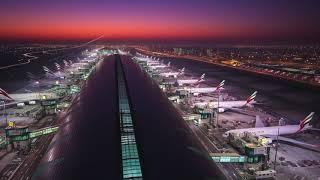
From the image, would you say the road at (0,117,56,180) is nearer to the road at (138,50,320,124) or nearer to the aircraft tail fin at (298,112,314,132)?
the aircraft tail fin at (298,112,314,132)

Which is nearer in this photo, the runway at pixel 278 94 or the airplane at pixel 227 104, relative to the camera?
the airplane at pixel 227 104

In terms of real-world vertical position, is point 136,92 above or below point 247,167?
above

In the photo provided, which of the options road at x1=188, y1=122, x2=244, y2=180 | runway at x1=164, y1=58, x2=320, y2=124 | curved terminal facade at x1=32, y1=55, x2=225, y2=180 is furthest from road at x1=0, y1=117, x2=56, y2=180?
runway at x1=164, y1=58, x2=320, y2=124

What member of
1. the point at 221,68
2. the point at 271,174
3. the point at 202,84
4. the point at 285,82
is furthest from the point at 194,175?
the point at 221,68

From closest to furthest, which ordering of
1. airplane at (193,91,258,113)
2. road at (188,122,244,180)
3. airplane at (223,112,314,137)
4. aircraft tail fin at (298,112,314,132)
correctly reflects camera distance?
road at (188,122,244,180), airplane at (223,112,314,137), aircraft tail fin at (298,112,314,132), airplane at (193,91,258,113)

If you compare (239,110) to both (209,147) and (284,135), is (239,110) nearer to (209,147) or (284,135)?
(284,135)

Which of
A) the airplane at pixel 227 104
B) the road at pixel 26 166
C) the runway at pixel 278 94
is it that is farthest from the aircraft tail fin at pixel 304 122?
the road at pixel 26 166

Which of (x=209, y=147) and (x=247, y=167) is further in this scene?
(x=209, y=147)

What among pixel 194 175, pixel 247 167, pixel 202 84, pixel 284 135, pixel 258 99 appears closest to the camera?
pixel 194 175

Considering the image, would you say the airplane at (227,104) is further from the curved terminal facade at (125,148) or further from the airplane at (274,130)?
the curved terminal facade at (125,148)
